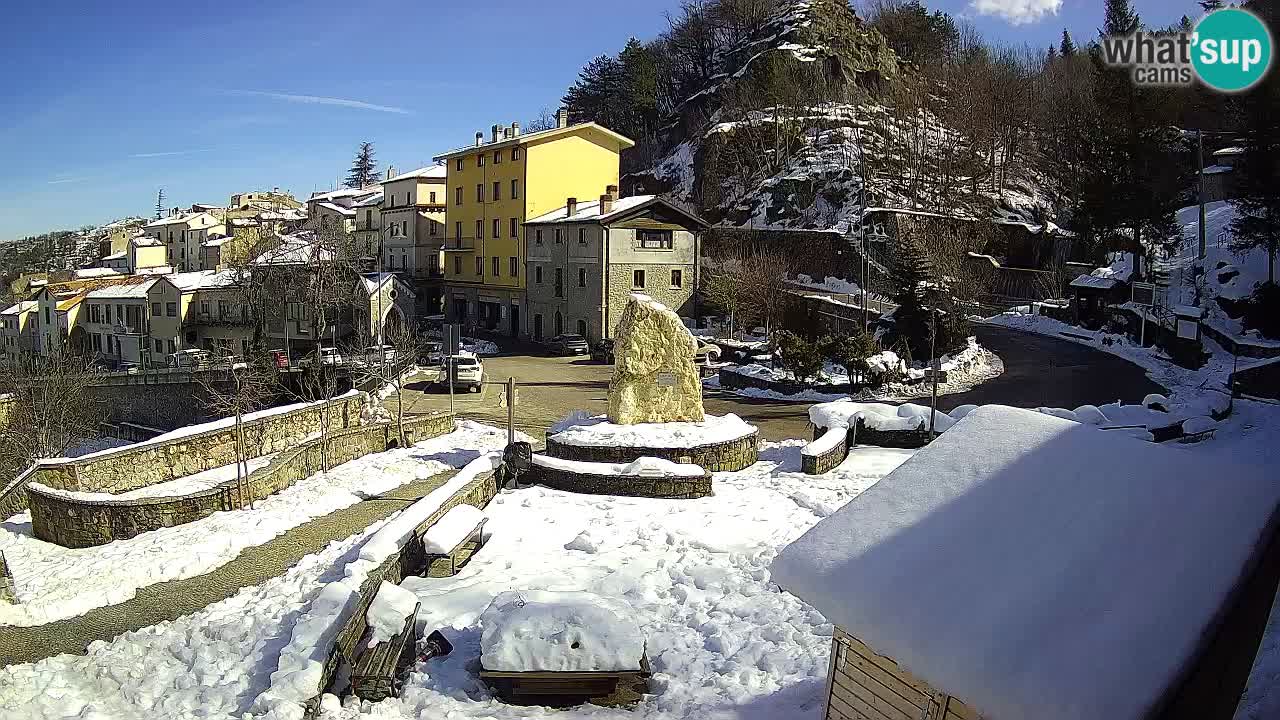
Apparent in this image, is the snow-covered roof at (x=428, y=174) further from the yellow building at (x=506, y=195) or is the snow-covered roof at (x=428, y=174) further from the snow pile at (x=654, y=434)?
the snow pile at (x=654, y=434)

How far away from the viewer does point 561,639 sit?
864cm

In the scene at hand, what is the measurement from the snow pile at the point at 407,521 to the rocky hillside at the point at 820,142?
1551 inches

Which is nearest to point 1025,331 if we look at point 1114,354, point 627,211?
point 1114,354

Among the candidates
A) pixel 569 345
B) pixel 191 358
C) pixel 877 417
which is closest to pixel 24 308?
pixel 191 358

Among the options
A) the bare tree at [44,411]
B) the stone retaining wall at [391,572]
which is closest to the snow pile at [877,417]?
the stone retaining wall at [391,572]

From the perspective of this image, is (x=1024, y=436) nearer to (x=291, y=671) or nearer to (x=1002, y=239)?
(x=291, y=671)

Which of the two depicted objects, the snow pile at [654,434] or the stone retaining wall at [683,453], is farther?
the snow pile at [654,434]

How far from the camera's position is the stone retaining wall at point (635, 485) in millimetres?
16719

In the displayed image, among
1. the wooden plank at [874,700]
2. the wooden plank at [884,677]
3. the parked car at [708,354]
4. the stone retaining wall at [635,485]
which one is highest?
the parked car at [708,354]

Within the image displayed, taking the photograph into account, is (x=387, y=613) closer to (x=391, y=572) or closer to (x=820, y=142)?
(x=391, y=572)

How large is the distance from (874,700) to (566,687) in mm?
3196

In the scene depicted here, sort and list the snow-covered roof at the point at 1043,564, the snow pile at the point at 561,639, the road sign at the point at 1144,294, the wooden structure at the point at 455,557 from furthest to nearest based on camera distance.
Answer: the road sign at the point at 1144,294 < the wooden structure at the point at 455,557 < the snow pile at the point at 561,639 < the snow-covered roof at the point at 1043,564

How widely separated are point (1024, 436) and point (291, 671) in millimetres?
A: 7035

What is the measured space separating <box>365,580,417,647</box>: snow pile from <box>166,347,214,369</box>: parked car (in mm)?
29380
